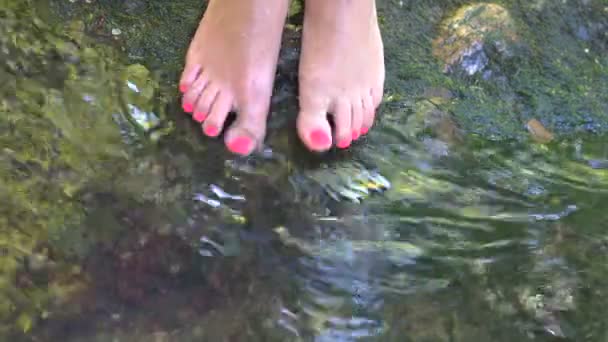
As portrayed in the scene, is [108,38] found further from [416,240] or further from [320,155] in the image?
[416,240]

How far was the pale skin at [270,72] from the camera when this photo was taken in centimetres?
123

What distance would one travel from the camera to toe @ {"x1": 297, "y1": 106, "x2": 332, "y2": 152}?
1.23 m

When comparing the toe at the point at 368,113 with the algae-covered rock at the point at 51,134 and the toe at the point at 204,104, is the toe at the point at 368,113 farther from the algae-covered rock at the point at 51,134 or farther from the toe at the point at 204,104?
the algae-covered rock at the point at 51,134

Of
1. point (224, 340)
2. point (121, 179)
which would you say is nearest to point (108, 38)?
point (121, 179)

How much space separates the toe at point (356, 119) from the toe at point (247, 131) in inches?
7.5

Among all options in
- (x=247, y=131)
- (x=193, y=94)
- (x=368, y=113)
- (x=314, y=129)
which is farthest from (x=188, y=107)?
(x=368, y=113)

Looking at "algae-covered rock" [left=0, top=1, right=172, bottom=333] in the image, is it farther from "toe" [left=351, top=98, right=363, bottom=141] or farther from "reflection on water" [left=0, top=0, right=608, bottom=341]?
"toe" [left=351, top=98, right=363, bottom=141]

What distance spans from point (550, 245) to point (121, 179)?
85cm

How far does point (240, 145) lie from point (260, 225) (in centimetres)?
17

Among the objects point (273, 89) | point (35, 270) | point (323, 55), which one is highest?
point (323, 55)

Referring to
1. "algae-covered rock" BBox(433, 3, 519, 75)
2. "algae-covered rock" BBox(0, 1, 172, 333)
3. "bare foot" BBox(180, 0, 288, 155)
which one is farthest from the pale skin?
"algae-covered rock" BBox(433, 3, 519, 75)

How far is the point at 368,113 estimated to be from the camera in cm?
130

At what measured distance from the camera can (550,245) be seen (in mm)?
1188

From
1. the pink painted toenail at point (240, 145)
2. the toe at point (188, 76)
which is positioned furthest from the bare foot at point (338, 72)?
the toe at point (188, 76)
